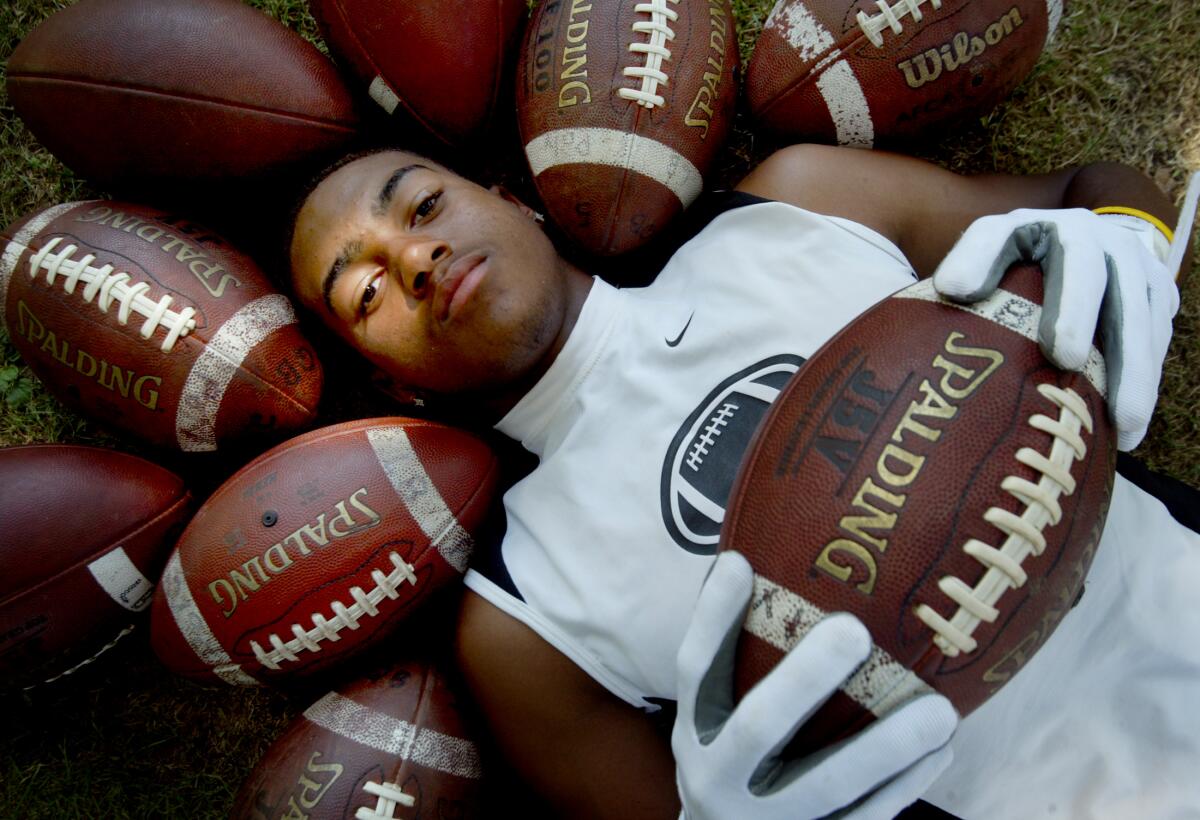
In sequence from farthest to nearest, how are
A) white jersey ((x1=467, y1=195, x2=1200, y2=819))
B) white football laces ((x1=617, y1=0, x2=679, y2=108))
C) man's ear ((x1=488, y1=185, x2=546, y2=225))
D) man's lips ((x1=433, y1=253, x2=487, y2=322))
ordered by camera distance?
man's ear ((x1=488, y1=185, x2=546, y2=225)) < white football laces ((x1=617, y1=0, x2=679, y2=108)) < man's lips ((x1=433, y1=253, x2=487, y2=322)) < white jersey ((x1=467, y1=195, x2=1200, y2=819))

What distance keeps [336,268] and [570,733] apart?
2.97 feet

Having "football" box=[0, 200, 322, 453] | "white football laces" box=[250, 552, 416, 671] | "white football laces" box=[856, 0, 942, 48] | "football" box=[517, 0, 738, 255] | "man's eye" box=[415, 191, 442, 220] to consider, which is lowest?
"white football laces" box=[250, 552, 416, 671]

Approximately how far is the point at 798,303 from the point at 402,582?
33.4 inches

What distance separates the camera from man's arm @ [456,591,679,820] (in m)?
1.32

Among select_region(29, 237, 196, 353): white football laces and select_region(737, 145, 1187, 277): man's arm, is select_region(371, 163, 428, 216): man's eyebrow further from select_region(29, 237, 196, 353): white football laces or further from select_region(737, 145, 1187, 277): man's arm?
select_region(737, 145, 1187, 277): man's arm

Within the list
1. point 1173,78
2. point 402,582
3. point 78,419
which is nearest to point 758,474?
point 402,582

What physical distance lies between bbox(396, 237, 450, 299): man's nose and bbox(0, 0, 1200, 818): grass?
76 centimetres

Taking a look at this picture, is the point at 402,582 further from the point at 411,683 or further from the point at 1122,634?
the point at 1122,634

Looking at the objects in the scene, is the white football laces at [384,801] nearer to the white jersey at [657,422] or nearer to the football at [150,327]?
the white jersey at [657,422]

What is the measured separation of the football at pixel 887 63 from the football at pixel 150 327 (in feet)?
3.47

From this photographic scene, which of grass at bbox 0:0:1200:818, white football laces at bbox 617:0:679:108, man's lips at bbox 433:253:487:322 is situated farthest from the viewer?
grass at bbox 0:0:1200:818

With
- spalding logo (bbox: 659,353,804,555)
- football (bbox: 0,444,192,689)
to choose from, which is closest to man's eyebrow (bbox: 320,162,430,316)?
football (bbox: 0,444,192,689)

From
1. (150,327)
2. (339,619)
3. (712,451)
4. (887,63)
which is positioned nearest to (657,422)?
(712,451)

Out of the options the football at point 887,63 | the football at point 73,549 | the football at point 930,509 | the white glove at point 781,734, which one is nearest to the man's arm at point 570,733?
the white glove at point 781,734
